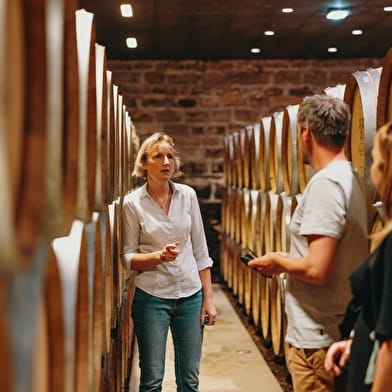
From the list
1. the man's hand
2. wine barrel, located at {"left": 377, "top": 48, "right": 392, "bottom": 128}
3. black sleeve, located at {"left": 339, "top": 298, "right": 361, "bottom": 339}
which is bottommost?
black sleeve, located at {"left": 339, "top": 298, "right": 361, "bottom": 339}

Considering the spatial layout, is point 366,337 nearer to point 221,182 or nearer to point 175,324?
point 175,324

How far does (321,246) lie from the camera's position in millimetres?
2123

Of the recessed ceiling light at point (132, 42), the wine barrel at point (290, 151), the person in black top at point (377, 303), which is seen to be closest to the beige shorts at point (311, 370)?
the person in black top at point (377, 303)

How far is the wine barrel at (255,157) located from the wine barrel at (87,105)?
406cm

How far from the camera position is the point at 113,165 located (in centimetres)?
293

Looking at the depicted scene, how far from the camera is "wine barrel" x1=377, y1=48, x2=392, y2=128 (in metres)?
2.57

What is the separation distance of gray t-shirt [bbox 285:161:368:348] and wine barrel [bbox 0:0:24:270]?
4.61 ft

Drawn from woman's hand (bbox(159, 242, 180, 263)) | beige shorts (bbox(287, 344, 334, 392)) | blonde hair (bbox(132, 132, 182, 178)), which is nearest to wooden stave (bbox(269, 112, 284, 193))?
blonde hair (bbox(132, 132, 182, 178))

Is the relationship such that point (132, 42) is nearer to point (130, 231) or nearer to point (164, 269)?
point (130, 231)

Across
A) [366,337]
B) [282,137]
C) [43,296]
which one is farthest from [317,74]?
[43,296]

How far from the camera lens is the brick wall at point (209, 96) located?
9.94m

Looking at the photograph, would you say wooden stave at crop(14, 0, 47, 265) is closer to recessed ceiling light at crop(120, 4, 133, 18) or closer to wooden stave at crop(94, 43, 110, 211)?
wooden stave at crop(94, 43, 110, 211)

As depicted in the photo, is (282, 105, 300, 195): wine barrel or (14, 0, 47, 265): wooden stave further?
(282, 105, 300, 195): wine barrel

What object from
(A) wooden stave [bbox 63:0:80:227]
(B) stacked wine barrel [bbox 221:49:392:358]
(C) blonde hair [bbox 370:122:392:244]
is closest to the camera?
(A) wooden stave [bbox 63:0:80:227]
